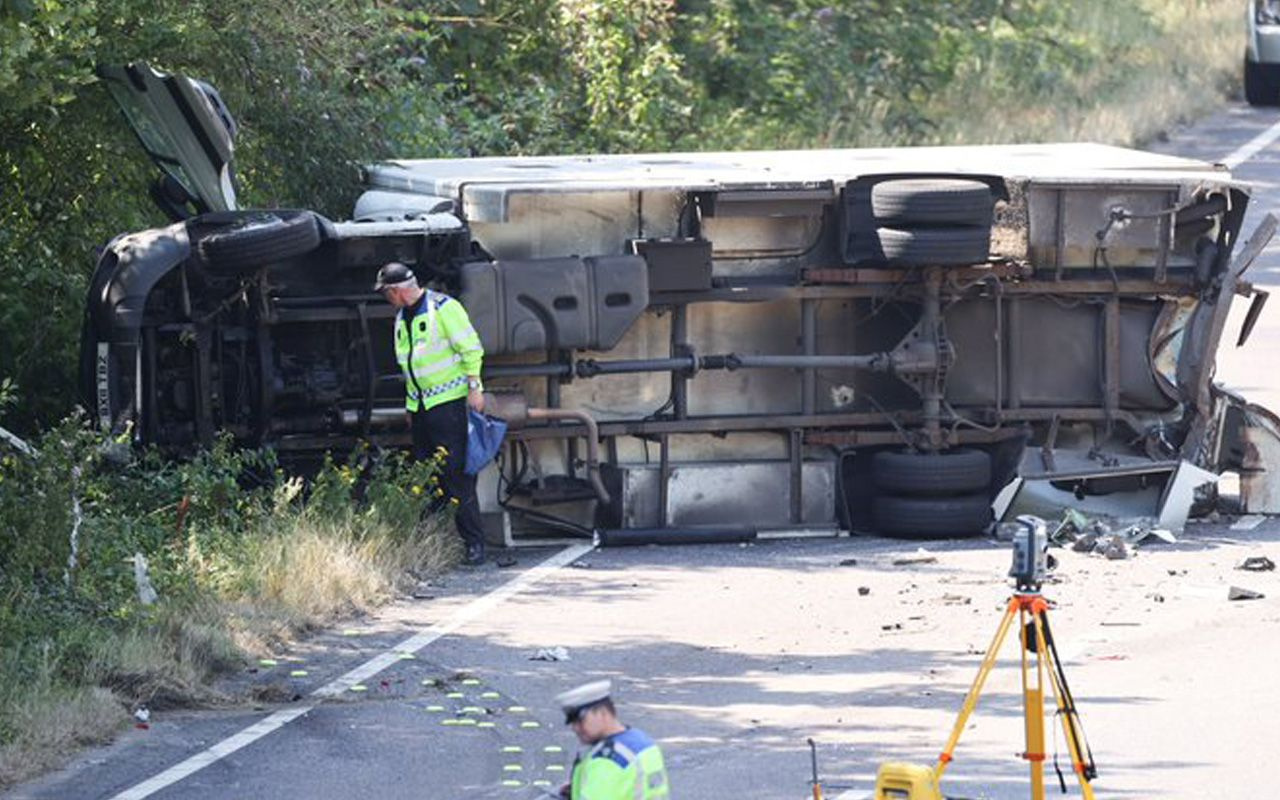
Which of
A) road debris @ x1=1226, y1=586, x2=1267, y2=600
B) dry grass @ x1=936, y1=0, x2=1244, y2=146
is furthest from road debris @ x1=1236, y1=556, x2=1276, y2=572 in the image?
dry grass @ x1=936, y1=0, x2=1244, y2=146

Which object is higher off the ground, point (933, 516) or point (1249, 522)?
point (933, 516)

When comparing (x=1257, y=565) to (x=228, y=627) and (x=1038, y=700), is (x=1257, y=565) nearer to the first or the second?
(x=228, y=627)

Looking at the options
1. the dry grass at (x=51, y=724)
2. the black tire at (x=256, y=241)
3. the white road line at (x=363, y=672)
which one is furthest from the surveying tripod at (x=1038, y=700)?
the black tire at (x=256, y=241)

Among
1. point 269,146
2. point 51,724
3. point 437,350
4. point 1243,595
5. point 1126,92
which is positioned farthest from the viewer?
point 1126,92

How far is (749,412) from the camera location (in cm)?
1602

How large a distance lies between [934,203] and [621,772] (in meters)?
8.88

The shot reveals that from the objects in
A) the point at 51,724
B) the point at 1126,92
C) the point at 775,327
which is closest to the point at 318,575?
the point at 51,724

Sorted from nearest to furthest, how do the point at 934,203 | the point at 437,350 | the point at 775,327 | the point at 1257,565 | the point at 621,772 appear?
1. the point at 621,772
2. the point at 1257,565
3. the point at 437,350
4. the point at 934,203
5. the point at 775,327

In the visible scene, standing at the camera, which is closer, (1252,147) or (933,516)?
(933,516)

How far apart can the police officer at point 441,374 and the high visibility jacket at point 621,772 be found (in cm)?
754

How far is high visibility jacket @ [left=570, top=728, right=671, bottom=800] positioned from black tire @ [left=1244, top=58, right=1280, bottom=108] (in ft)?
92.1

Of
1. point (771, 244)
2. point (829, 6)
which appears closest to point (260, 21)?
point (771, 244)

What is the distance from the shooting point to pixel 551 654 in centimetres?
1234

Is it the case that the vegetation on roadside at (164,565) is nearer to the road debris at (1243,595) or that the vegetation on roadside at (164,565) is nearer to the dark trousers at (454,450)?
the dark trousers at (454,450)
